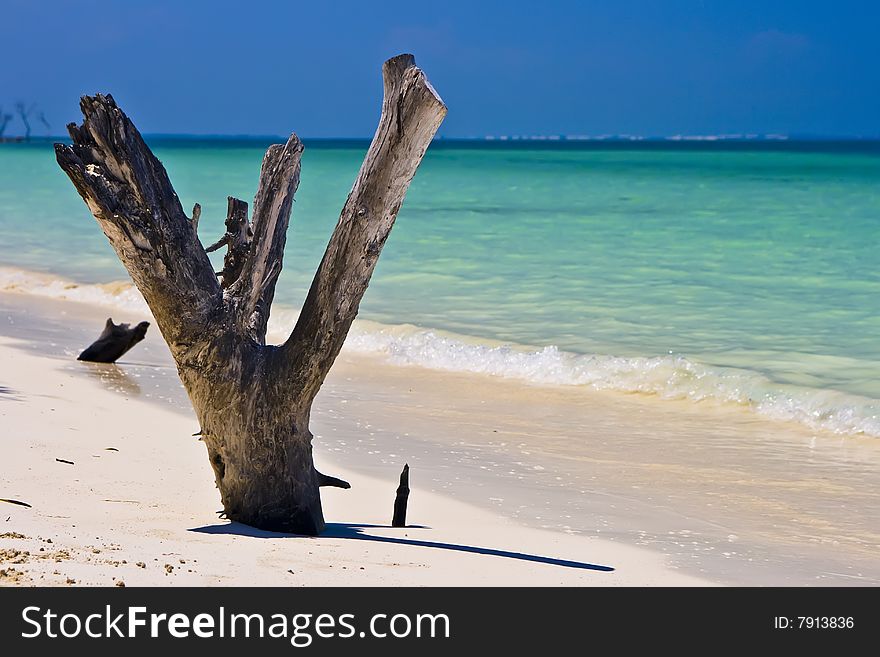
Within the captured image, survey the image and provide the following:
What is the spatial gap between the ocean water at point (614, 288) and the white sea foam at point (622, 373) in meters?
0.02

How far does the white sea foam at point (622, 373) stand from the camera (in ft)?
25.4

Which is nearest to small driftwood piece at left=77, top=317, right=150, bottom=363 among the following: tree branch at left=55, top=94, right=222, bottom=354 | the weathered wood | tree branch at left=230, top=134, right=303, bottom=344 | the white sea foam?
the white sea foam

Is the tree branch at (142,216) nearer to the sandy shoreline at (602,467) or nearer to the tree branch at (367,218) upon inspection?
the tree branch at (367,218)

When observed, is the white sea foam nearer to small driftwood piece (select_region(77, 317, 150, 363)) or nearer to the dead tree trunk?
small driftwood piece (select_region(77, 317, 150, 363))

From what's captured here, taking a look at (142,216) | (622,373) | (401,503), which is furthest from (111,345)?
(142,216)

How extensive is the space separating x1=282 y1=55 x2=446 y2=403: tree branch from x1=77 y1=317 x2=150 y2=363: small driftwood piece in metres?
4.52

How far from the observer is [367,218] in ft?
13.6

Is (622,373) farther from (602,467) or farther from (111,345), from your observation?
(111,345)

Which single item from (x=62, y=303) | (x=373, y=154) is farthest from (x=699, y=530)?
(x=62, y=303)

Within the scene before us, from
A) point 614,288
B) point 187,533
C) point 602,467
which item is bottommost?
point 187,533

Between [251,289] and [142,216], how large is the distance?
58 cm

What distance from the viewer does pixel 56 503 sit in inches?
168

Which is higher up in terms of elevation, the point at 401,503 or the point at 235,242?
the point at 235,242

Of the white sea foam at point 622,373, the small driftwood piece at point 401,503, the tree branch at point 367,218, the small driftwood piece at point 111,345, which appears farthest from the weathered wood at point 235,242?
the white sea foam at point 622,373
